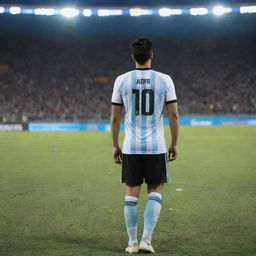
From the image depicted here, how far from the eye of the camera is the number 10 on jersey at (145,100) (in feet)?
18.4

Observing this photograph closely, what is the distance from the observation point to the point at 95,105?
4675cm

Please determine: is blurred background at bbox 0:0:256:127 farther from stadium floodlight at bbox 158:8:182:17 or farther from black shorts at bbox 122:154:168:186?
black shorts at bbox 122:154:168:186

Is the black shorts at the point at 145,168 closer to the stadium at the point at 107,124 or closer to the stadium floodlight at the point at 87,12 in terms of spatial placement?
the stadium at the point at 107,124

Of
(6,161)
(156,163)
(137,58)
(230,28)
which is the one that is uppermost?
(230,28)

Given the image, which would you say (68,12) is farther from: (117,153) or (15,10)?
(117,153)

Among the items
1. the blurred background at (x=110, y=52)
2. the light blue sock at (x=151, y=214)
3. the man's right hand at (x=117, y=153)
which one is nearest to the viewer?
the light blue sock at (x=151, y=214)

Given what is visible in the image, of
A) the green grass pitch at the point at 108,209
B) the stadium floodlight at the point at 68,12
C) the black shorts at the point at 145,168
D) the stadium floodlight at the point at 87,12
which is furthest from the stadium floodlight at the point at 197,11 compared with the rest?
the black shorts at the point at 145,168

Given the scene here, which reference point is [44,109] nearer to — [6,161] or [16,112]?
[16,112]

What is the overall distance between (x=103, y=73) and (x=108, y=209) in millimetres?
43603

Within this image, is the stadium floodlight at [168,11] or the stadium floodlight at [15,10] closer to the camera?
the stadium floodlight at [15,10]

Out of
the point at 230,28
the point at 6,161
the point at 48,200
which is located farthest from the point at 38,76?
the point at 48,200

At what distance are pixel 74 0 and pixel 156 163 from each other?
45.2 m

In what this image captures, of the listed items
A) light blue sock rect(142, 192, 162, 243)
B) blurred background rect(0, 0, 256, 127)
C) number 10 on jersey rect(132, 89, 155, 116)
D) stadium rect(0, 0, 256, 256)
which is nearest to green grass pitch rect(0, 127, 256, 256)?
stadium rect(0, 0, 256, 256)

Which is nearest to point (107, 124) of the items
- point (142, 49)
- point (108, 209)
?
point (108, 209)
